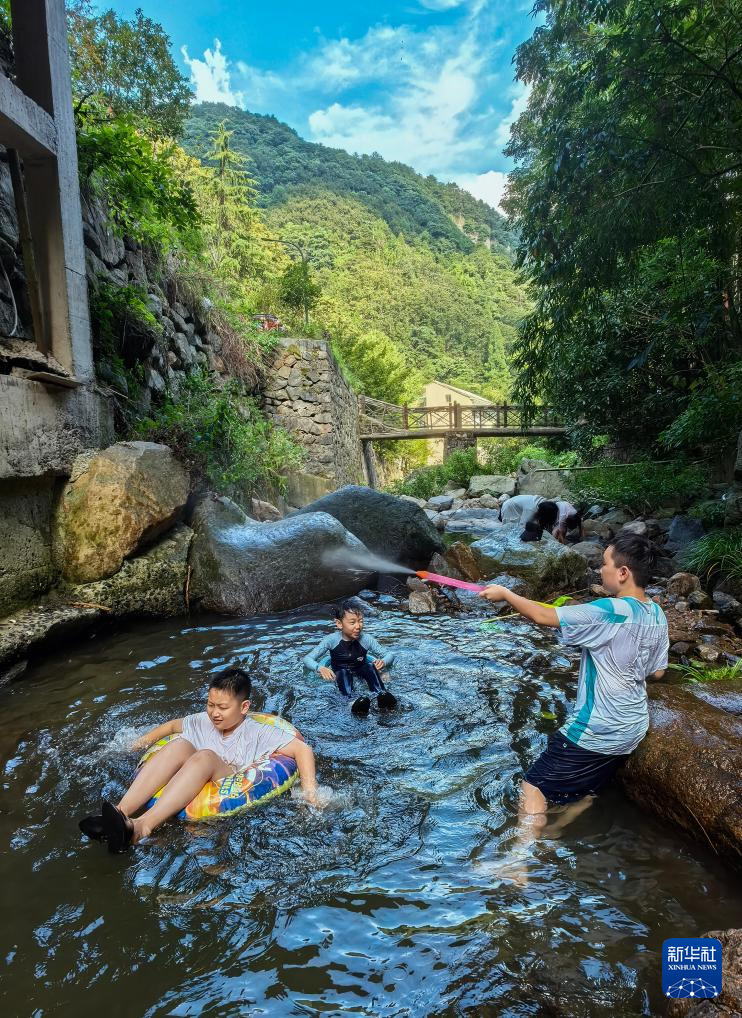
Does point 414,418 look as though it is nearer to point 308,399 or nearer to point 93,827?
point 308,399

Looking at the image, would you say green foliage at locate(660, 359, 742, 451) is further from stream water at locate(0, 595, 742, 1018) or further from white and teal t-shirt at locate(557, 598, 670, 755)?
white and teal t-shirt at locate(557, 598, 670, 755)

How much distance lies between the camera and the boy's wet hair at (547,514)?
11188 millimetres

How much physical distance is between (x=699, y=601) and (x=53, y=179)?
26.6 ft

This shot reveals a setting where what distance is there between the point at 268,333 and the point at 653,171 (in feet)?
37.9

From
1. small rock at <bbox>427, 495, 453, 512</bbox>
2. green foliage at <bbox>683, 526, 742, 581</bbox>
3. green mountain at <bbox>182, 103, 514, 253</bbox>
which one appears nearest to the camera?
green foliage at <bbox>683, 526, 742, 581</bbox>

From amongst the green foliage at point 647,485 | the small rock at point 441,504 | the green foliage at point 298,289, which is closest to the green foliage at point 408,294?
the green foliage at point 298,289

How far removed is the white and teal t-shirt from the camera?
9.68ft

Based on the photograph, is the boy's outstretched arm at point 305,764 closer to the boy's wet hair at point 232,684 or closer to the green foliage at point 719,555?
the boy's wet hair at point 232,684

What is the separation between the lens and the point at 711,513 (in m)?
8.40

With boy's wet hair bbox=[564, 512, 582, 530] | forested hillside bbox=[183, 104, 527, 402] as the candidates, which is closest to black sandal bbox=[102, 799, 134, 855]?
boy's wet hair bbox=[564, 512, 582, 530]

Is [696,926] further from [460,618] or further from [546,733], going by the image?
[460,618]

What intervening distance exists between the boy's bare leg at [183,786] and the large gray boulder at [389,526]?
19.9 ft

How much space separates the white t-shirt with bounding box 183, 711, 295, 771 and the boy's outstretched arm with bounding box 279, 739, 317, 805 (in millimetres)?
50

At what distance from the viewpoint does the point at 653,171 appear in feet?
24.9
